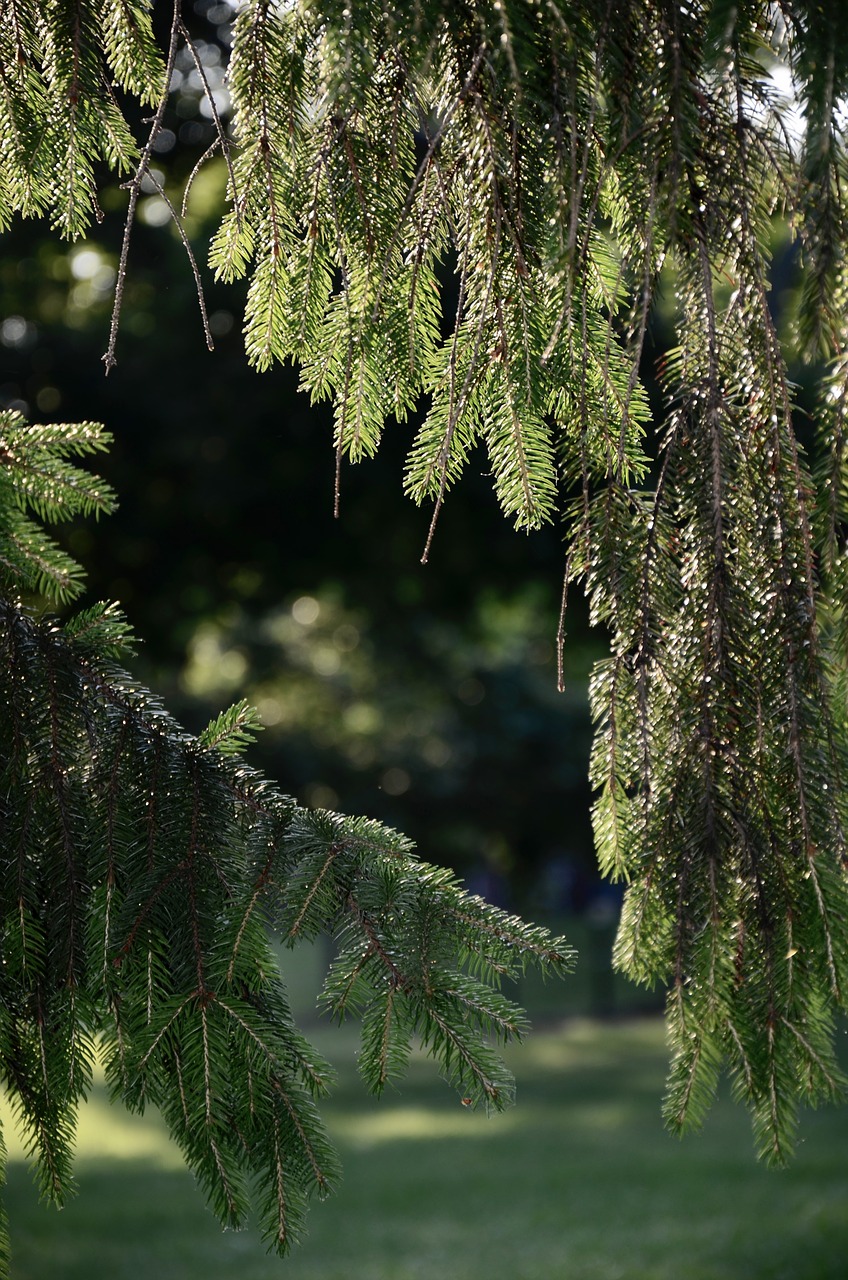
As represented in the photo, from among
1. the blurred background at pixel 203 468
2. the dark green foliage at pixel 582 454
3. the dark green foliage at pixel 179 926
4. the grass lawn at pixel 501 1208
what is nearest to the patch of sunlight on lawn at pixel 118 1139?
the grass lawn at pixel 501 1208

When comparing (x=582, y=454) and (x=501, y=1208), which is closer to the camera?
(x=582, y=454)

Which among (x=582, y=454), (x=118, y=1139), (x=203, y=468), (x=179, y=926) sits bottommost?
(x=118, y=1139)

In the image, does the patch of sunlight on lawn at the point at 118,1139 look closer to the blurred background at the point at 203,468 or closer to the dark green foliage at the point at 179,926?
the blurred background at the point at 203,468

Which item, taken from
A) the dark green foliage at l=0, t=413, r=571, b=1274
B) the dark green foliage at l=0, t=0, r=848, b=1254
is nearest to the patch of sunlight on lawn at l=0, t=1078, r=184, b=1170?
the dark green foliage at l=0, t=413, r=571, b=1274

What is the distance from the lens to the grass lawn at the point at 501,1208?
6.92m

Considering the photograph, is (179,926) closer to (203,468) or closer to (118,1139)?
(203,468)

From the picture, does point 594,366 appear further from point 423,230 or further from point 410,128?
point 410,128

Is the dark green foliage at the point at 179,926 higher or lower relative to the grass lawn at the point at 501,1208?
higher

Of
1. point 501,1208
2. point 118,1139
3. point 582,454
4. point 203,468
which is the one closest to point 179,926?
point 582,454

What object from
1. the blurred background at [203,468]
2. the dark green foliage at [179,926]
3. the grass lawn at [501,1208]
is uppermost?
the blurred background at [203,468]

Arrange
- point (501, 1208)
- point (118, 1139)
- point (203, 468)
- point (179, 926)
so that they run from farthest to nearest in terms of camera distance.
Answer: point (118, 1139) → point (501, 1208) → point (203, 468) → point (179, 926)

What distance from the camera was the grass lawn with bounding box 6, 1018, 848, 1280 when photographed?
6.92 m

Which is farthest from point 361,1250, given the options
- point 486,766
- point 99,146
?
point 486,766

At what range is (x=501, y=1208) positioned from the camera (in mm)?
8047
